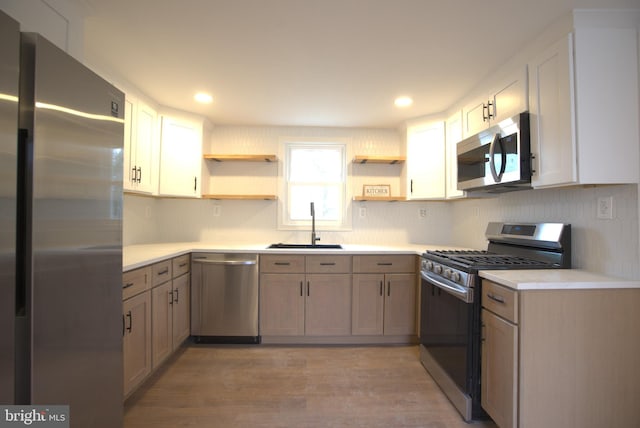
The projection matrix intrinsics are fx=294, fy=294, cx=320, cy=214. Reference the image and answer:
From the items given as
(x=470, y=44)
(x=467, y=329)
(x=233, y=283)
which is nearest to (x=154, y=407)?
(x=233, y=283)

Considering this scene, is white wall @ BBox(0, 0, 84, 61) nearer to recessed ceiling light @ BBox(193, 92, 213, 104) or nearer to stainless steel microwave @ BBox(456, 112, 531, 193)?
recessed ceiling light @ BBox(193, 92, 213, 104)

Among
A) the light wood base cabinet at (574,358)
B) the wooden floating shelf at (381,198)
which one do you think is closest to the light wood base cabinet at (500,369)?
the light wood base cabinet at (574,358)

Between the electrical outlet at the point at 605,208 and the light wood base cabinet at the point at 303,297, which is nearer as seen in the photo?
the electrical outlet at the point at 605,208

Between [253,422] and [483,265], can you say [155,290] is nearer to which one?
[253,422]

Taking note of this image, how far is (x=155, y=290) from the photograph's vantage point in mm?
2160

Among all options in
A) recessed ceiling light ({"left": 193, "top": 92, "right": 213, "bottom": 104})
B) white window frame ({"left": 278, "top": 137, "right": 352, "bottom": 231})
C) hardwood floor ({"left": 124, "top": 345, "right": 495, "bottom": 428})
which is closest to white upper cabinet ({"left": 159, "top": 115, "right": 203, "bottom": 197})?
recessed ceiling light ({"left": 193, "top": 92, "right": 213, "bottom": 104})

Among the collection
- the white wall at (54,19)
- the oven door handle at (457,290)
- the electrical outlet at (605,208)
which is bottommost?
the oven door handle at (457,290)

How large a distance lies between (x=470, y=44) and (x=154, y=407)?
3.03 meters

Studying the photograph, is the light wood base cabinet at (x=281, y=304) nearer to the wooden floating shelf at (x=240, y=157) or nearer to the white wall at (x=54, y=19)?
the wooden floating shelf at (x=240, y=157)

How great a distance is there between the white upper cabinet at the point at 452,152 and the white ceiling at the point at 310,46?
0.18 meters

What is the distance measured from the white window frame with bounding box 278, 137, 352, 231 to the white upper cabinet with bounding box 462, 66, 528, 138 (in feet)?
4.38

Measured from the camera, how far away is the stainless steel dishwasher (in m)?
2.73

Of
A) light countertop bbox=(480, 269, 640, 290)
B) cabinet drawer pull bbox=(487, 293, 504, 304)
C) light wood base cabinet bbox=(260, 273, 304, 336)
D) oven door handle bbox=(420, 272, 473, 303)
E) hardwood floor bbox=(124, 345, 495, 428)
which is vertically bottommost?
hardwood floor bbox=(124, 345, 495, 428)

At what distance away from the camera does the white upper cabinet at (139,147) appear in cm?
237
